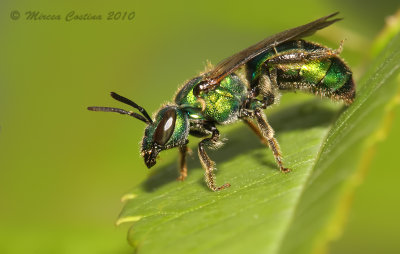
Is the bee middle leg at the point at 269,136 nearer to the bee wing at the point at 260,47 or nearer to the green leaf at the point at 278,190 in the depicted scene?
the green leaf at the point at 278,190

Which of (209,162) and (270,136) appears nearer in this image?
(270,136)

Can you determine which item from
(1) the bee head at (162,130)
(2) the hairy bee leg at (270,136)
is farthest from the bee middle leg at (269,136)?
(1) the bee head at (162,130)

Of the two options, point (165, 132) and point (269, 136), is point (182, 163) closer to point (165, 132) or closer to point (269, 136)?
point (165, 132)

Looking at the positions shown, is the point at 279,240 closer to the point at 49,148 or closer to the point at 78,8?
the point at 49,148

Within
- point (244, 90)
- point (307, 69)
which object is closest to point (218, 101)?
point (244, 90)

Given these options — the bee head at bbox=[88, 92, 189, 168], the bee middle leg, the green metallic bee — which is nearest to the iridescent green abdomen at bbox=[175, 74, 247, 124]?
the green metallic bee

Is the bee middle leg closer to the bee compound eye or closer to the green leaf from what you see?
the green leaf

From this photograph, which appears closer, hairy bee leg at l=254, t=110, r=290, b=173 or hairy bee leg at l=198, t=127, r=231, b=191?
hairy bee leg at l=254, t=110, r=290, b=173

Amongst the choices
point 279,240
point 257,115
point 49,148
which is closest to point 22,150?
point 49,148
